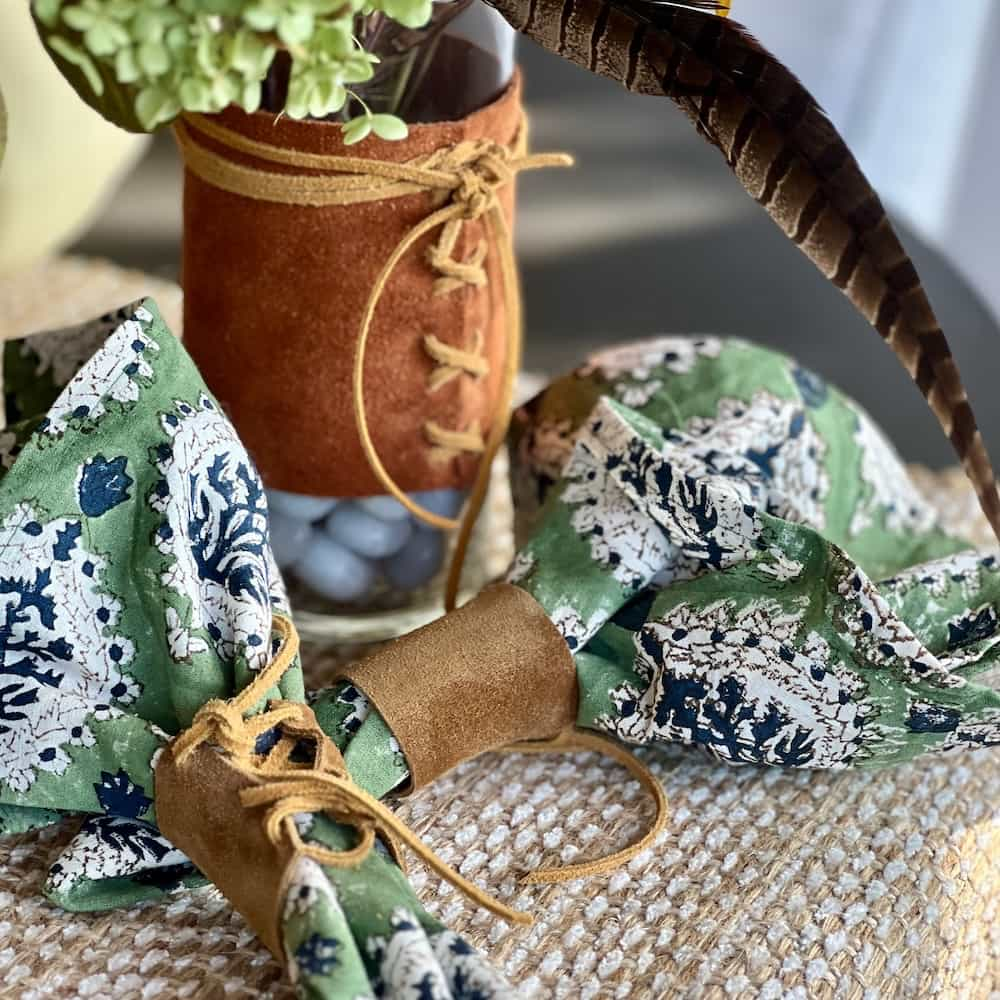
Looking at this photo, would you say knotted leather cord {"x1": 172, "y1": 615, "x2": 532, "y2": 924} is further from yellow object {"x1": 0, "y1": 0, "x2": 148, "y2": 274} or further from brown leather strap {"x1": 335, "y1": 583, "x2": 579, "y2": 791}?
yellow object {"x1": 0, "y1": 0, "x2": 148, "y2": 274}

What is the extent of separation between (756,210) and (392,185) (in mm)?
665

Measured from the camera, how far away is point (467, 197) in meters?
0.52

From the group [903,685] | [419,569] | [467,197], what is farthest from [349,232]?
[903,685]

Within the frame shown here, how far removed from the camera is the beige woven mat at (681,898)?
1.42ft

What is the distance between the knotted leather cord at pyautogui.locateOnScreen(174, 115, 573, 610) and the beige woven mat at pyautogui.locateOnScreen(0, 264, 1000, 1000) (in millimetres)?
146

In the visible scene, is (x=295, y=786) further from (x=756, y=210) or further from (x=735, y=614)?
(x=756, y=210)

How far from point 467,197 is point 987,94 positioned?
40 centimetres

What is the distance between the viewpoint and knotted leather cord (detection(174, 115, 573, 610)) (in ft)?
1.65

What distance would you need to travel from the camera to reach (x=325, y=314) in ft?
1.74

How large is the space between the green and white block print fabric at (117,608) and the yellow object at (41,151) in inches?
11.7

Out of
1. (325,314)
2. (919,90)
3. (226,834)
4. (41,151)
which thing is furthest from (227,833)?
(919,90)

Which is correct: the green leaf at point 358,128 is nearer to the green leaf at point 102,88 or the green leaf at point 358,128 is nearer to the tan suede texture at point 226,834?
the green leaf at point 102,88

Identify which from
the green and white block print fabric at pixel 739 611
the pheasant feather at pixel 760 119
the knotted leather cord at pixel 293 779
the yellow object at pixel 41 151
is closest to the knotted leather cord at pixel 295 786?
the knotted leather cord at pixel 293 779

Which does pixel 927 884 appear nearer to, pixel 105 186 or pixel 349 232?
pixel 349 232
